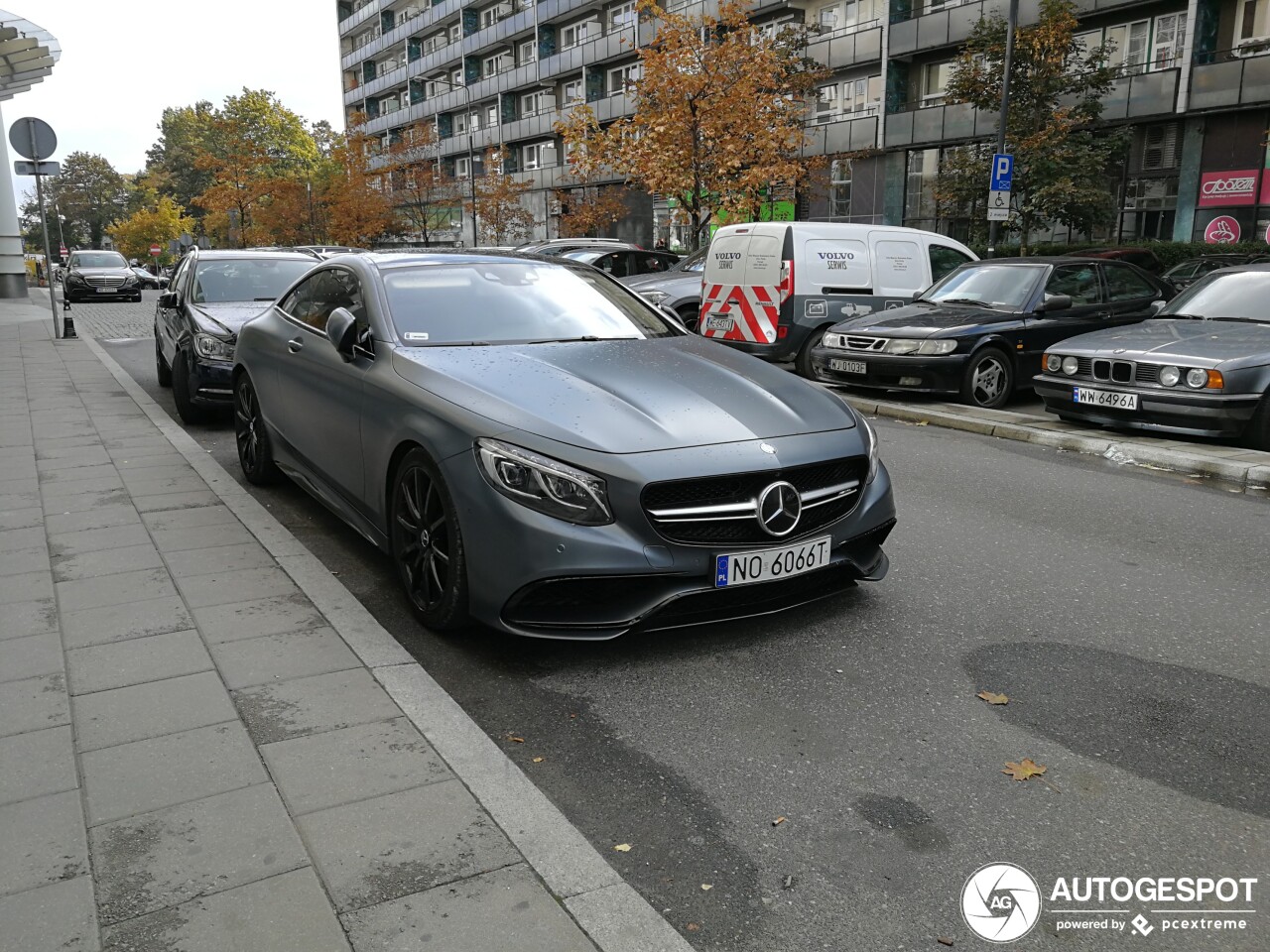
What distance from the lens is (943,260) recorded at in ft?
45.0

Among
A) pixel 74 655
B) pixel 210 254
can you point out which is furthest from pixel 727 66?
pixel 74 655

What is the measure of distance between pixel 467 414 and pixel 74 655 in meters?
1.74

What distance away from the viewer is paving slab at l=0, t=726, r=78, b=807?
3.04m

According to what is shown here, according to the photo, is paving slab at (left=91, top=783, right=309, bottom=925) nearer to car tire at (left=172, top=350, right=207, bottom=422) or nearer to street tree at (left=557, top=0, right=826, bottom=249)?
car tire at (left=172, top=350, right=207, bottom=422)

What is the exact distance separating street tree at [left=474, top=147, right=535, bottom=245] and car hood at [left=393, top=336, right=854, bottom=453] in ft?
152

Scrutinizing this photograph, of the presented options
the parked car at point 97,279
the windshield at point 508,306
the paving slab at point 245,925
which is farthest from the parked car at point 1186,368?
the parked car at point 97,279

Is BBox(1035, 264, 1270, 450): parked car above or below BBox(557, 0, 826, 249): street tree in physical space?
below

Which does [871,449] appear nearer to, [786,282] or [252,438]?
[252,438]

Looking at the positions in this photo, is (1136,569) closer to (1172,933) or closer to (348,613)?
(1172,933)

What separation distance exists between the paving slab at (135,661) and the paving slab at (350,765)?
0.83 meters

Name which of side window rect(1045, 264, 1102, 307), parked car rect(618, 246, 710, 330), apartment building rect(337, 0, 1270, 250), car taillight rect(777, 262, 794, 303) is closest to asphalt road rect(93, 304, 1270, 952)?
side window rect(1045, 264, 1102, 307)

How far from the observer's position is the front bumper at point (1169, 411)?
815cm

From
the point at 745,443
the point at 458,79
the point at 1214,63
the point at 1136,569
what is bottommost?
the point at 1136,569

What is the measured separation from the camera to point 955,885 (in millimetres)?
2670
